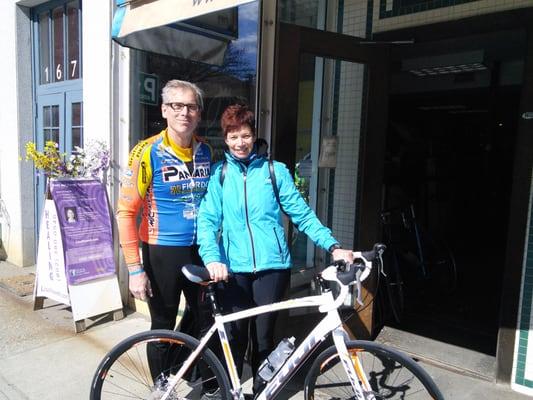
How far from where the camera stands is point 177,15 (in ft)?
9.74

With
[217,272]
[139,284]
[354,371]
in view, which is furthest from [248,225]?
[354,371]

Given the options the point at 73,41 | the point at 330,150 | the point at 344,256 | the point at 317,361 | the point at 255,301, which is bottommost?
the point at 317,361

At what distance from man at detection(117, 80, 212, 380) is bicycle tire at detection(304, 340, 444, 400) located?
82cm

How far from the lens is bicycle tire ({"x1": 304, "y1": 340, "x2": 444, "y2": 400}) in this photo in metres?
1.94

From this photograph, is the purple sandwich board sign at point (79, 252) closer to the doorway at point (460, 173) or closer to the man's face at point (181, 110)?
the man's face at point (181, 110)

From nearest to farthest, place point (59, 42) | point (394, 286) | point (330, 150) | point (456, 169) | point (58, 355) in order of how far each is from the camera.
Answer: point (58, 355) < point (330, 150) < point (394, 286) < point (59, 42) < point (456, 169)

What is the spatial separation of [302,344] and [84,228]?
2.66m

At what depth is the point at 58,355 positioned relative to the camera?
11.5 ft

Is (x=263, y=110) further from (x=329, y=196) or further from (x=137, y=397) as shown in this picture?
(x=137, y=397)

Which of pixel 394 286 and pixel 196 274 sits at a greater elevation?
pixel 196 274

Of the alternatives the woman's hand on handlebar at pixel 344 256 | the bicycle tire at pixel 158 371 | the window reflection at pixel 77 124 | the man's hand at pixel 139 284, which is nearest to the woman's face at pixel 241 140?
the woman's hand on handlebar at pixel 344 256

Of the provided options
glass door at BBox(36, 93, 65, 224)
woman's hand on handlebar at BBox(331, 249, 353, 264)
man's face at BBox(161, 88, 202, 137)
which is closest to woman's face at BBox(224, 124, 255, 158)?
man's face at BBox(161, 88, 202, 137)

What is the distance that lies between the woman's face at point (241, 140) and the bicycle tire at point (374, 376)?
104 centimetres

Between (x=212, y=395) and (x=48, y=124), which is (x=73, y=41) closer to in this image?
(x=48, y=124)
